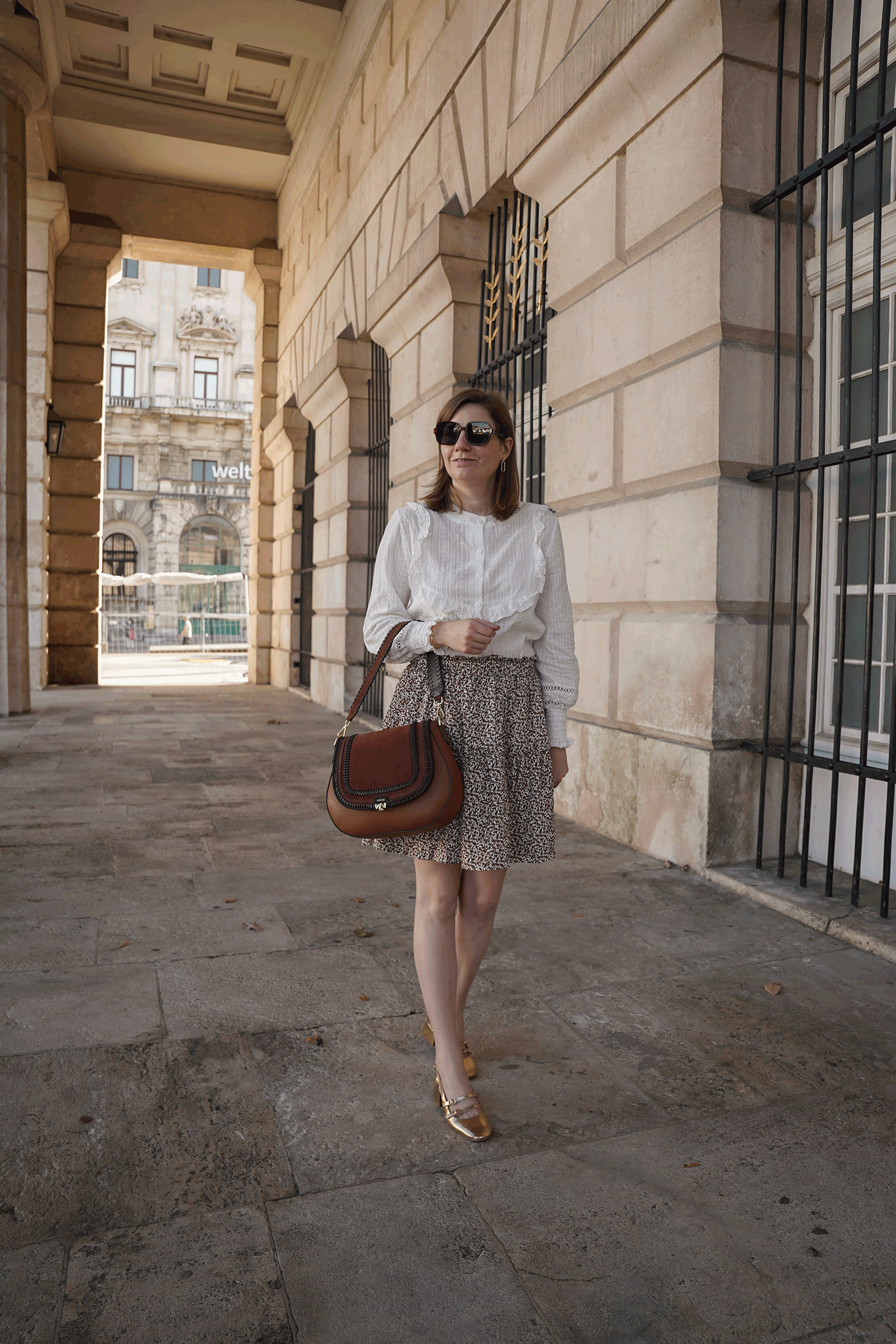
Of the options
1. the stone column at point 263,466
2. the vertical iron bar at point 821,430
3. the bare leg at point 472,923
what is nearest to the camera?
the bare leg at point 472,923

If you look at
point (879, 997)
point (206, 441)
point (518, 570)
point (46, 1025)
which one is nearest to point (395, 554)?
point (518, 570)

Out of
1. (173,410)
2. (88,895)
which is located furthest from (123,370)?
(88,895)

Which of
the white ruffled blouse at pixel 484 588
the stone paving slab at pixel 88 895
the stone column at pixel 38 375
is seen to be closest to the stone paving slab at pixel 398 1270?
the white ruffled blouse at pixel 484 588

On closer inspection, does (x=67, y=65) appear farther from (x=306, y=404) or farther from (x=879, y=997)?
(x=879, y=997)

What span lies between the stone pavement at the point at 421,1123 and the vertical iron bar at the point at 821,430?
574mm

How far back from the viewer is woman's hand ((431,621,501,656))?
90.8 inches

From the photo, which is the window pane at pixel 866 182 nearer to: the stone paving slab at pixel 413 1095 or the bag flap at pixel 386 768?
the bag flap at pixel 386 768

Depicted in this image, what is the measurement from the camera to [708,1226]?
1.95 metres

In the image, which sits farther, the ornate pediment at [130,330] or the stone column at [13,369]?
the ornate pediment at [130,330]

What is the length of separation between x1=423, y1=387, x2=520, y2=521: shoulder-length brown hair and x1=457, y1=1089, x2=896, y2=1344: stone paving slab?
1.61 metres

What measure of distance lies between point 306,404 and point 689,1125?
1201 cm

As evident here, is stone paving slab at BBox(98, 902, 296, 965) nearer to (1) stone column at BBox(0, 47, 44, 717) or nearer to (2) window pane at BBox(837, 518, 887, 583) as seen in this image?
(2) window pane at BBox(837, 518, 887, 583)

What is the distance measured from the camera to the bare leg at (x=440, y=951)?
245 centimetres

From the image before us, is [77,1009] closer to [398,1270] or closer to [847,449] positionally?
[398,1270]
